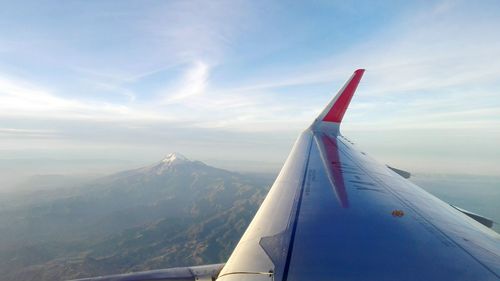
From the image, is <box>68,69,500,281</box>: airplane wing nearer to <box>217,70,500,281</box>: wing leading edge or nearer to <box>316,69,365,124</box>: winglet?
<box>217,70,500,281</box>: wing leading edge

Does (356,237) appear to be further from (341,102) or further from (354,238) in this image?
(341,102)

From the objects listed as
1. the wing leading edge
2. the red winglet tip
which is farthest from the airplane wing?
the red winglet tip


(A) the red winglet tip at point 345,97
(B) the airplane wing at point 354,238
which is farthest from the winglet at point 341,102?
(B) the airplane wing at point 354,238

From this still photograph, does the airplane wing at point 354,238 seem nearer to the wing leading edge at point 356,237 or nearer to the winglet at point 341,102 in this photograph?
the wing leading edge at point 356,237

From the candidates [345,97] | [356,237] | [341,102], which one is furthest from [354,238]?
[341,102]

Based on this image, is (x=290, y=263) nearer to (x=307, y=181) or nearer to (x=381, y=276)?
(x=381, y=276)

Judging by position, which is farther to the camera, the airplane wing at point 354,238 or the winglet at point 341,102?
the winglet at point 341,102
